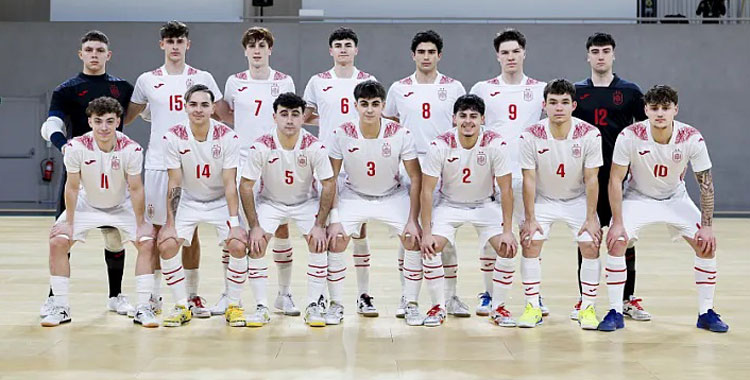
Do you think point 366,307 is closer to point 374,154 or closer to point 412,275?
point 412,275

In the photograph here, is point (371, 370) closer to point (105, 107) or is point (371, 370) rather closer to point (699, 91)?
point (105, 107)

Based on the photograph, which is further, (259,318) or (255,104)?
(255,104)

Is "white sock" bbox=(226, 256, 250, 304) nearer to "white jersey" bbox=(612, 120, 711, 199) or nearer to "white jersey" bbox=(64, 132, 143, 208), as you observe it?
"white jersey" bbox=(64, 132, 143, 208)

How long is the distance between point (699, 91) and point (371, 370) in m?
14.1

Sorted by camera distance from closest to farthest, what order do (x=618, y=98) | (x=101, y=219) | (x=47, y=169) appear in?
1. (x=101, y=219)
2. (x=618, y=98)
3. (x=47, y=169)

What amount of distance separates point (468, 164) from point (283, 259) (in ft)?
4.97

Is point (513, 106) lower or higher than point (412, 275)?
higher

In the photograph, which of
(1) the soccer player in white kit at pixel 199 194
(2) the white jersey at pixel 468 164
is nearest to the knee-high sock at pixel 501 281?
(2) the white jersey at pixel 468 164

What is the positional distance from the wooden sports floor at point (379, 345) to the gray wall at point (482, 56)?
956 cm

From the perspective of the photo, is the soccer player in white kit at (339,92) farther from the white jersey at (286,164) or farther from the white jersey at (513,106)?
the white jersey at (513,106)

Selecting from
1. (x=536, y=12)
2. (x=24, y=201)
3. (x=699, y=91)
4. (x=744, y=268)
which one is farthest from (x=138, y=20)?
(x=744, y=268)

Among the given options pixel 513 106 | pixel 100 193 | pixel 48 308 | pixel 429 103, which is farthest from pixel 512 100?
pixel 48 308

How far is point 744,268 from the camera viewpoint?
860 cm

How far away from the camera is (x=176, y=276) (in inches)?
222
